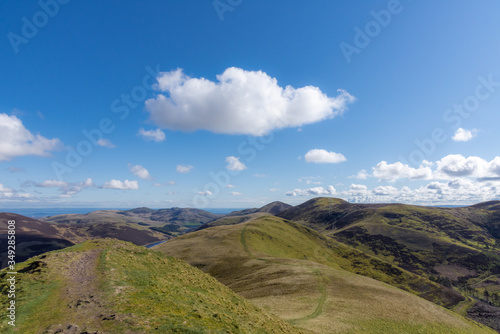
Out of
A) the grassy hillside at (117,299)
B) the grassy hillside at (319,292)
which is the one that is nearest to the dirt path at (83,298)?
the grassy hillside at (117,299)

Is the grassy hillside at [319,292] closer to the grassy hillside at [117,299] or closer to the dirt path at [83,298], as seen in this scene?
the grassy hillside at [117,299]

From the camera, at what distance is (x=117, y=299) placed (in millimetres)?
23125

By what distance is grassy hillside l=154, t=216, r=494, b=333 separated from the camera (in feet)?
139

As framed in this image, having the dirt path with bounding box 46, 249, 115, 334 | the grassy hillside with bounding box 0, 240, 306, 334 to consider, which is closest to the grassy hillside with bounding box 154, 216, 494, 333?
the grassy hillside with bounding box 0, 240, 306, 334

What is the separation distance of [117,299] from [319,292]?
1943 inches

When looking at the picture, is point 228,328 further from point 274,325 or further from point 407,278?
point 407,278

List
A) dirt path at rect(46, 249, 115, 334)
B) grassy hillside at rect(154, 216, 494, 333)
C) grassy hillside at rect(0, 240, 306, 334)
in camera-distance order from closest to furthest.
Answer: dirt path at rect(46, 249, 115, 334) → grassy hillside at rect(0, 240, 306, 334) → grassy hillside at rect(154, 216, 494, 333)

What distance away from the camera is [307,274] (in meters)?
70.7

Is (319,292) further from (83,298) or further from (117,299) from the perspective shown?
(83,298)

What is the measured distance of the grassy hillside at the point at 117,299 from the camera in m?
19.2

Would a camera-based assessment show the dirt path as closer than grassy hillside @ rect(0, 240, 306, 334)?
Yes

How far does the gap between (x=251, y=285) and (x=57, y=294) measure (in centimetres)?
5474

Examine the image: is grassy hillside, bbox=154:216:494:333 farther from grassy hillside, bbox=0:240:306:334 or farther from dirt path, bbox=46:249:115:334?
dirt path, bbox=46:249:115:334

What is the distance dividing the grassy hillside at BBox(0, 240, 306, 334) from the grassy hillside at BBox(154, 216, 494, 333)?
16.3 m
